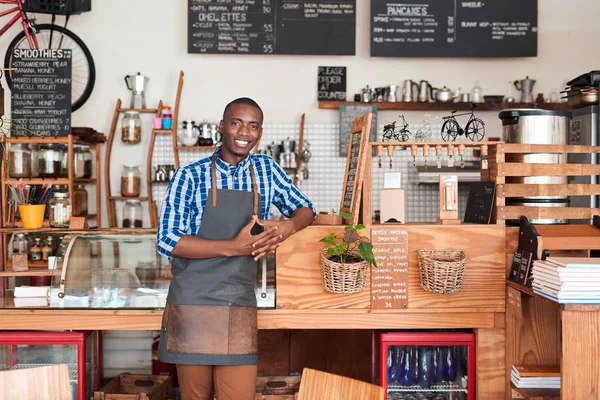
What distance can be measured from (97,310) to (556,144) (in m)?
2.29

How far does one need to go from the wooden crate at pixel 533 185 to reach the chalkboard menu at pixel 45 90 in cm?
304

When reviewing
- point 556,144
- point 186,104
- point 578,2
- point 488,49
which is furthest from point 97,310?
point 578,2

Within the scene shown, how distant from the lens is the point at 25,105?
465cm

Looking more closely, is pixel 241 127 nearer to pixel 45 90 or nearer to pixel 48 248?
pixel 48 248

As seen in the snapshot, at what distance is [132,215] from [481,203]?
328 cm

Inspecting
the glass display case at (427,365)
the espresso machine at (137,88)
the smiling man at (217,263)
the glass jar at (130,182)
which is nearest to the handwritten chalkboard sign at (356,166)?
the smiling man at (217,263)

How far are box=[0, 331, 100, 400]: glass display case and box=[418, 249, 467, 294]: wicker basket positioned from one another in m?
1.59

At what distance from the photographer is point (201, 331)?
104 inches

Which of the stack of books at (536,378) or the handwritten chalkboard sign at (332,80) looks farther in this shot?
the handwritten chalkboard sign at (332,80)

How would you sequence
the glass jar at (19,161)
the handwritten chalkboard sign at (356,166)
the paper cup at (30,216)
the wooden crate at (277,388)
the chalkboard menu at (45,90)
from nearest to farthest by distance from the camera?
the handwritten chalkboard sign at (356,166) → the wooden crate at (277,388) → the paper cup at (30,216) → the chalkboard menu at (45,90) → the glass jar at (19,161)

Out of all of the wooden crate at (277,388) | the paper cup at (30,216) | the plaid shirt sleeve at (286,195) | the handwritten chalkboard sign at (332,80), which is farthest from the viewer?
the handwritten chalkboard sign at (332,80)

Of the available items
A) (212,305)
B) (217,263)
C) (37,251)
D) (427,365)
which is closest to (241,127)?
(217,263)

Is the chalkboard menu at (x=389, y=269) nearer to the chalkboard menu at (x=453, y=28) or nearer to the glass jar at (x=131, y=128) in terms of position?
the chalkboard menu at (x=453, y=28)

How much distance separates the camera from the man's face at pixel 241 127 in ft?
8.53
